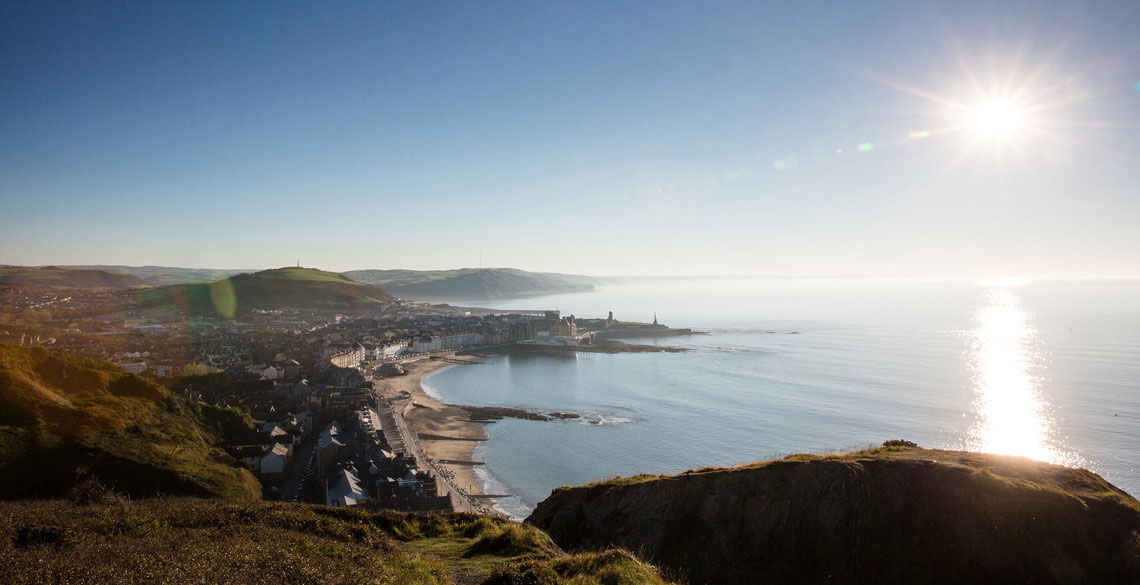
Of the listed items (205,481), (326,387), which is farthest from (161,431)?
(326,387)

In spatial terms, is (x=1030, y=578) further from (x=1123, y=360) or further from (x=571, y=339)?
(x=571, y=339)

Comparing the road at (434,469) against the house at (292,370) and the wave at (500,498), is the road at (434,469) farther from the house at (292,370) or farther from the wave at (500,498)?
the house at (292,370)

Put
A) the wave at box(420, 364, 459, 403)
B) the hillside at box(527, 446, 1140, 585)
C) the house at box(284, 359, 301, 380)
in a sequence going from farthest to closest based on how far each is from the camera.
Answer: the wave at box(420, 364, 459, 403)
the house at box(284, 359, 301, 380)
the hillside at box(527, 446, 1140, 585)

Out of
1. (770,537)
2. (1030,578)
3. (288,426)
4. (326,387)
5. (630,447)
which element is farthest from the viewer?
(326,387)

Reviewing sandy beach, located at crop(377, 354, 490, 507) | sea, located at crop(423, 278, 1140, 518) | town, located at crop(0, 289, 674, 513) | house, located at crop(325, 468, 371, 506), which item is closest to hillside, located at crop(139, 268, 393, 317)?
town, located at crop(0, 289, 674, 513)

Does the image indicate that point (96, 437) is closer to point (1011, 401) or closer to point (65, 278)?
point (1011, 401)

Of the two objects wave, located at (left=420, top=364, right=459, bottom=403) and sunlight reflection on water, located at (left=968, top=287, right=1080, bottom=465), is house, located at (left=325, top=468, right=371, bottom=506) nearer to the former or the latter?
wave, located at (left=420, top=364, right=459, bottom=403)

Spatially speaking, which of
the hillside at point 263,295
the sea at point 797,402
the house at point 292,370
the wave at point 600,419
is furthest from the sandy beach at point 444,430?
the hillside at point 263,295
